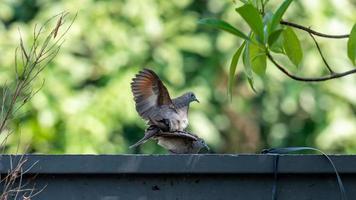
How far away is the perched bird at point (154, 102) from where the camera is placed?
149 cm

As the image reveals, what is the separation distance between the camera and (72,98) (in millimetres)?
3963

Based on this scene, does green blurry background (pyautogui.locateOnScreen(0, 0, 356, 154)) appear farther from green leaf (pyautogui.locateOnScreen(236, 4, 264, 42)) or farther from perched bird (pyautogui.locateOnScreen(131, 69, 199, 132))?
green leaf (pyautogui.locateOnScreen(236, 4, 264, 42))

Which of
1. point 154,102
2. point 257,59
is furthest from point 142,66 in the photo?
point 257,59

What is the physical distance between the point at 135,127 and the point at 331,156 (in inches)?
127

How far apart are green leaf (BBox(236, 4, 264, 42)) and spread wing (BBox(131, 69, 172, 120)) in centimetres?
34

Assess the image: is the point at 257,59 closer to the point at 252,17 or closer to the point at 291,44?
the point at 291,44

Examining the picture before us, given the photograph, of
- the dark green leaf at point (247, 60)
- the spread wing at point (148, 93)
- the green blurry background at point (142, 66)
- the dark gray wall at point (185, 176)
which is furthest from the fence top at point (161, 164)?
the green blurry background at point (142, 66)

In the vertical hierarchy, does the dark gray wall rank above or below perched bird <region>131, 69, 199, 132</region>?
below

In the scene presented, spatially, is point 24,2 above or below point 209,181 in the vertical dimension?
above

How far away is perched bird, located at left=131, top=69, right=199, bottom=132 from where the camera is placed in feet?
4.89

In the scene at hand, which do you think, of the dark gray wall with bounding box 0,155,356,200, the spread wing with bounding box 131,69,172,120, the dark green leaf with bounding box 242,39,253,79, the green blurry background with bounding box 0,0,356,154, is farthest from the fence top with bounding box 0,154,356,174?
the green blurry background with bounding box 0,0,356,154

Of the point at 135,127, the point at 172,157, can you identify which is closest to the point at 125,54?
the point at 135,127

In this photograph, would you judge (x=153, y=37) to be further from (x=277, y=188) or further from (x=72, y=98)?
(x=277, y=188)

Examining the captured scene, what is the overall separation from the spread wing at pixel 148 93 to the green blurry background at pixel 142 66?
2.27 meters
